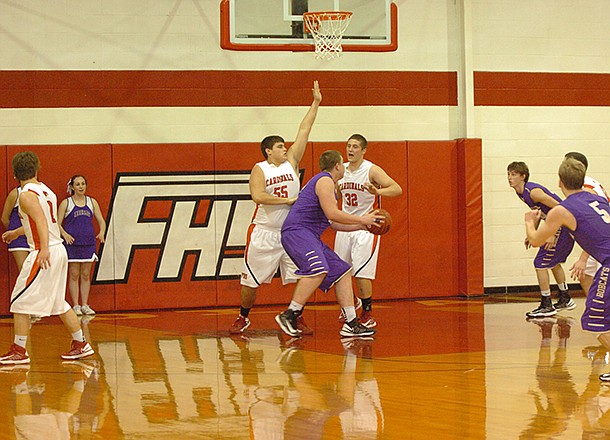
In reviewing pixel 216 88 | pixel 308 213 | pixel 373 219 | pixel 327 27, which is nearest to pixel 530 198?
pixel 373 219

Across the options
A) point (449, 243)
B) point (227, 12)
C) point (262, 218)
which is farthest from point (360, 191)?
point (449, 243)

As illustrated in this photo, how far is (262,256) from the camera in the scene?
10250mm

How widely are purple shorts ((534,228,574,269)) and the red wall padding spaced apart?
3.03 m

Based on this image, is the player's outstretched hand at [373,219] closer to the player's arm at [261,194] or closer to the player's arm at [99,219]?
the player's arm at [261,194]

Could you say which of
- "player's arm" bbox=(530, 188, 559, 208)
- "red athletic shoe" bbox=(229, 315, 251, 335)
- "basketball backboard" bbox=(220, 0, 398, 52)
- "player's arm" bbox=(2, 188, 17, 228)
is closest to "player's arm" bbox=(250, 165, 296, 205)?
"red athletic shoe" bbox=(229, 315, 251, 335)

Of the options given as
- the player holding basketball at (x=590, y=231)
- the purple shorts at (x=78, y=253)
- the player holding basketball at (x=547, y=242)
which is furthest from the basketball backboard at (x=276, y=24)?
the player holding basketball at (x=590, y=231)

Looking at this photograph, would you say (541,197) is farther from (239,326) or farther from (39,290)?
(39,290)

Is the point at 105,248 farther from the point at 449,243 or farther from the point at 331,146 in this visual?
the point at 449,243

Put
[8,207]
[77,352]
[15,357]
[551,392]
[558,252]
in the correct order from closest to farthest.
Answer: [551,392] → [15,357] → [77,352] → [558,252] → [8,207]

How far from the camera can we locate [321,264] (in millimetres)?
9477

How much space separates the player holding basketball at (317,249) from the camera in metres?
9.47

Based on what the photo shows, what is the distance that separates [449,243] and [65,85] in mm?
5966

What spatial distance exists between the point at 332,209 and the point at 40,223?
2.76 m

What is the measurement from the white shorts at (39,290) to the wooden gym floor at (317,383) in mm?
508
